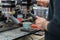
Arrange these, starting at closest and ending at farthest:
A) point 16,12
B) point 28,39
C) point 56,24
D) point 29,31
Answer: point 56,24, point 29,31, point 28,39, point 16,12

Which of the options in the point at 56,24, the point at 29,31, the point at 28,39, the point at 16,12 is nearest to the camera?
the point at 56,24

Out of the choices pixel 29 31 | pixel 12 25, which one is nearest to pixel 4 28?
pixel 12 25

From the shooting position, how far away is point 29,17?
1991 mm

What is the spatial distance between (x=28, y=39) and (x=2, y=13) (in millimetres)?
471

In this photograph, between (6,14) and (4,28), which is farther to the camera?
(6,14)

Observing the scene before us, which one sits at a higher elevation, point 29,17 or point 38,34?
point 29,17

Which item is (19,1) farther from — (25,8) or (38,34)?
(38,34)

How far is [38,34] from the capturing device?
1.74 meters

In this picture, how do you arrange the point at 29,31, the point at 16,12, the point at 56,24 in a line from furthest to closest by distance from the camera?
the point at 16,12
the point at 29,31
the point at 56,24

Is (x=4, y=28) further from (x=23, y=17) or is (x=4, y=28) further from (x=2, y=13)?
(x=23, y=17)

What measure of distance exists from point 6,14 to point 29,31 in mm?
427

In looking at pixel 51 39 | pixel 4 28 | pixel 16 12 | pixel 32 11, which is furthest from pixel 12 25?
pixel 51 39

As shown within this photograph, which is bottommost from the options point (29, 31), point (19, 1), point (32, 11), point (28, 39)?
point (28, 39)

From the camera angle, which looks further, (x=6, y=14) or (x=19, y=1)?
(x=19, y=1)
